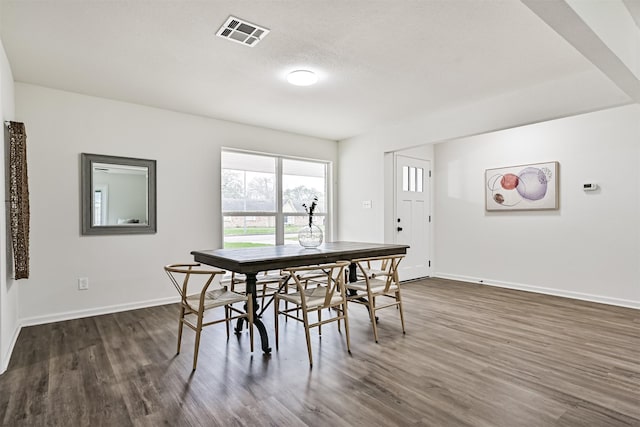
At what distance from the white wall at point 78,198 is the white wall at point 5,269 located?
0.42m

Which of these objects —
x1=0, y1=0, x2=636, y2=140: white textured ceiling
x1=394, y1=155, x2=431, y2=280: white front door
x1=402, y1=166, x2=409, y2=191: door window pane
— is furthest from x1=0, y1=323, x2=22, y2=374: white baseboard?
x1=402, y1=166, x2=409, y2=191: door window pane

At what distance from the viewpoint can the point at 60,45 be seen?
9.24 ft

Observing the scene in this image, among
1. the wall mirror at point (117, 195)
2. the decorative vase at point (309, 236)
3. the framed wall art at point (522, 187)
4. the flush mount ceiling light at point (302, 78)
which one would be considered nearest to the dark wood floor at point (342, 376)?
the decorative vase at point (309, 236)

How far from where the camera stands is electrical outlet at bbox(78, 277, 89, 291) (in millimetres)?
3881

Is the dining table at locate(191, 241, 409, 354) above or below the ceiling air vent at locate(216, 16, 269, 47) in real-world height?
below

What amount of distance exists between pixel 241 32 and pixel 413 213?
4.13 m

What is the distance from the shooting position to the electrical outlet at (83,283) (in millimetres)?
3881

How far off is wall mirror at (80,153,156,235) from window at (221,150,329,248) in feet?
3.35

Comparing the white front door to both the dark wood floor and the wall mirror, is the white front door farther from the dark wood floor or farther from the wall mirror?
the wall mirror

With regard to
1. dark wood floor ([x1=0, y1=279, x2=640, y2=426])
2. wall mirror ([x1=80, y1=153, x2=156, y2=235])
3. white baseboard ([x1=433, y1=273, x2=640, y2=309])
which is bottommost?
dark wood floor ([x1=0, y1=279, x2=640, y2=426])

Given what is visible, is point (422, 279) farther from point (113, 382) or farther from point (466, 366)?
point (113, 382)

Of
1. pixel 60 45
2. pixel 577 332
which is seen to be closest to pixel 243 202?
pixel 60 45

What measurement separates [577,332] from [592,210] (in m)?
1.98

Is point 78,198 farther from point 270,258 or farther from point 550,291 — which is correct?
point 550,291
